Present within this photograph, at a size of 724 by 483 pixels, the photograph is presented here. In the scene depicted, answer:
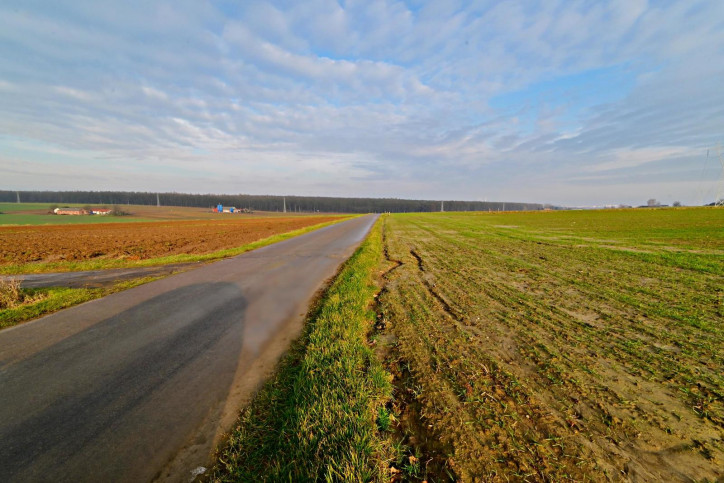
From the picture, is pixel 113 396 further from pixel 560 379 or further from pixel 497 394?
pixel 560 379

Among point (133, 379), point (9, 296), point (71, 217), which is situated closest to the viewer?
point (133, 379)

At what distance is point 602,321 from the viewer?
223 inches

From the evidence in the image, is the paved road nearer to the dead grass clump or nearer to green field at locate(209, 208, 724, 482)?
green field at locate(209, 208, 724, 482)

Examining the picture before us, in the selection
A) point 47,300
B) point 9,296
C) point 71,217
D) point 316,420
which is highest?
point 316,420

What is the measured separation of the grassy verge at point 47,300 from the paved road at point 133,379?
1.84 ft

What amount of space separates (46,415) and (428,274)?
30.7ft

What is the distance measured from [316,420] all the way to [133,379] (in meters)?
3.12

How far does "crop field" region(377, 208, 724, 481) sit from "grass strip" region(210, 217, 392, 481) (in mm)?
417

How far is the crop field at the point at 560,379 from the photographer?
8.54 feet

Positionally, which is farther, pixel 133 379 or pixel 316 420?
pixel 133 379

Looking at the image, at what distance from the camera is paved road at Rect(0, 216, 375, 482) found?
2.78 metres

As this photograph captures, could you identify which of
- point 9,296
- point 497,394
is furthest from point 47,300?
point 497,394

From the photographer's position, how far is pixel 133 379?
4090mm

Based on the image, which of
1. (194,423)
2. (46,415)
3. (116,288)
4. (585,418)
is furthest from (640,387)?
(116,288)
